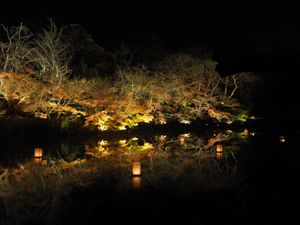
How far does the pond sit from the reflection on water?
0.02 meters

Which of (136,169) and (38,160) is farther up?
(38,160)

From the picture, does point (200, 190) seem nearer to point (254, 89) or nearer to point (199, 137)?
point (199, 137)

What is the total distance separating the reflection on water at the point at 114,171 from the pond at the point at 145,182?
0.9 inches

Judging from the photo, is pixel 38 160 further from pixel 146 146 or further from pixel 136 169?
pixel 146 146

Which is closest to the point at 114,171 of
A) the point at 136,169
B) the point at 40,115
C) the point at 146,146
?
the point at 136,169

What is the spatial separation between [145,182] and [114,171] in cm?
166

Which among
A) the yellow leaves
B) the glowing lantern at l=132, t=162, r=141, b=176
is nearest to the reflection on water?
the glowing lantern at l=132, t=162, r=141, b=176

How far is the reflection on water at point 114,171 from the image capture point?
29.1 feet

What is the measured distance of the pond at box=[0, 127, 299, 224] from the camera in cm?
716

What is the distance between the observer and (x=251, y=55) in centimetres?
200

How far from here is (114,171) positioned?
37.1 feet

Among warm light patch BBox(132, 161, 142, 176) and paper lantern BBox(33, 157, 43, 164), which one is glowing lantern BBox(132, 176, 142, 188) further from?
paper lantern BBox(33, 157, 43, 164)

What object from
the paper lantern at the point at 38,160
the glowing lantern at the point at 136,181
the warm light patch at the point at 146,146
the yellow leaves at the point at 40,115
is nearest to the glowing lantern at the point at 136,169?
the glowing lantern at the point at 136,181

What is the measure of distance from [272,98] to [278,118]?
1600mm
